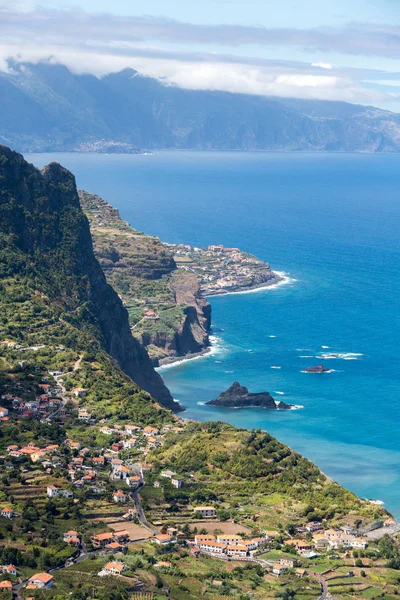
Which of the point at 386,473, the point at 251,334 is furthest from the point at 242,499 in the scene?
the point at 251,334

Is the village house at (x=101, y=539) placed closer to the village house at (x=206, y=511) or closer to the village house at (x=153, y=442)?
the village house at (x=206, y=511)

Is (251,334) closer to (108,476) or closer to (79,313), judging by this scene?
(79,313)

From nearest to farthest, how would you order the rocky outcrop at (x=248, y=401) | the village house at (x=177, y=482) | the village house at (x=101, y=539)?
1. the village house at (x=101, y=539)
2. the village house at (x=177, y=482)
3. the rocky outcrop at (x=248, y=401)

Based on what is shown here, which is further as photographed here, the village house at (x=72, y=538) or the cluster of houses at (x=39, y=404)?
the cluster of houses at (x=39, y=404)

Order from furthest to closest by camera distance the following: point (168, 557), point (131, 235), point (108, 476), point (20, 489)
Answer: point (131, 235) < point (108, 476) < point (20, 489) < point (168, 557)

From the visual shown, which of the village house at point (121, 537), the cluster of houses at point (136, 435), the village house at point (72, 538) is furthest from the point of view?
the cluster of houses at point (136, 435)

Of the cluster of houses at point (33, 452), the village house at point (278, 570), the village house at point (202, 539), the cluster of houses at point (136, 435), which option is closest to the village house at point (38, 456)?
the cluster of houses at point (33, 452)

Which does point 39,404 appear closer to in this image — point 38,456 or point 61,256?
point 38,456

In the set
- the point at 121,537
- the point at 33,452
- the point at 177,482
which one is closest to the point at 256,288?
the point at 33,452
